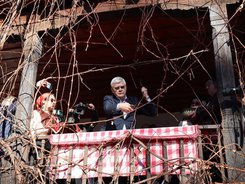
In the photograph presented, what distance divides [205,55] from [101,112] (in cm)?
295

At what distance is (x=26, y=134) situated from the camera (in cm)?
413

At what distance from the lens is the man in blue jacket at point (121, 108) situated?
446 centimetres

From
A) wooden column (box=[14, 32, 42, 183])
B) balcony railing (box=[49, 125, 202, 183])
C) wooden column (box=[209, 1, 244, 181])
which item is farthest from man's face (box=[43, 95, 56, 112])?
wooden column (box=[209, 1, 244, 181])

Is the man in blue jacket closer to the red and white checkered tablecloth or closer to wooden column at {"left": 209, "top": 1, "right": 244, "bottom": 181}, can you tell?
the red and white checkered tablecloth

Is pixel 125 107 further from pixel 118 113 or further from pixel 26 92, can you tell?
pixel 26 92

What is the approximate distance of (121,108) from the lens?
4.46m

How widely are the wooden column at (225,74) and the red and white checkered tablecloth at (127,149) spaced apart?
0.35 m

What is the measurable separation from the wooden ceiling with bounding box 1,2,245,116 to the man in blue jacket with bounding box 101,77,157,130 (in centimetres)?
24

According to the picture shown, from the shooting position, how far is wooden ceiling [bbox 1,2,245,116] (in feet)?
16.3

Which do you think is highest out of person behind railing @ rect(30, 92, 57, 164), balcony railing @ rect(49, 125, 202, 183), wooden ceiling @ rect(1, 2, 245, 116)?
wooden ceiling @ rect(1, 2, 245, 116)

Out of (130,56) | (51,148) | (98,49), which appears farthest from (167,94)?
(51,148)

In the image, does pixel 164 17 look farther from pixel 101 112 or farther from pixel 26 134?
pixel 101 112

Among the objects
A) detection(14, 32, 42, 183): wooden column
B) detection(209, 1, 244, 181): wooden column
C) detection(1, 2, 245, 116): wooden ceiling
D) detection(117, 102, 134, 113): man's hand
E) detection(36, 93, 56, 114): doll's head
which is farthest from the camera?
detection(1, 2, 245, 116): wooden ceiling

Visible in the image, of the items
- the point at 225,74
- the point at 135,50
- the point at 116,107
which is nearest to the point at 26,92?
the point at 116,107
